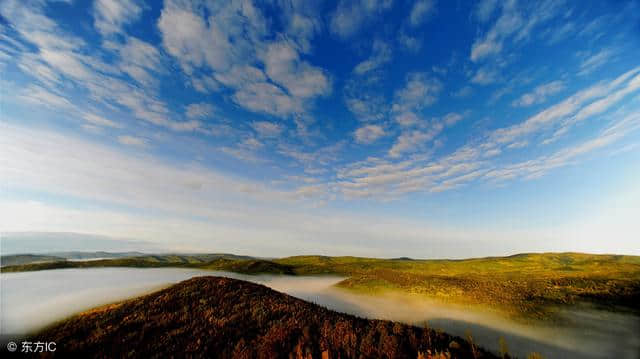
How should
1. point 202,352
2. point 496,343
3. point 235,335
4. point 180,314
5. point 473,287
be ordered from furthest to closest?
point 473,287
point 180,314
point 496,343
point 235,335
point 202,352

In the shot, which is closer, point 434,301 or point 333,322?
point 333,322

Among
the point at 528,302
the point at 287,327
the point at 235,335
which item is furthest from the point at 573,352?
the point at 235,335

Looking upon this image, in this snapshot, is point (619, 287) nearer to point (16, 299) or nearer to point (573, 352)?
point (573, 352)

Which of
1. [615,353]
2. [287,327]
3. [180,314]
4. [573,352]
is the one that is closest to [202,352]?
[287,327]

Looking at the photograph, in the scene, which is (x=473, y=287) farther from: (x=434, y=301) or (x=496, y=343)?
(x=496, y=343)

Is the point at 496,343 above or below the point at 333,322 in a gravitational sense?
below

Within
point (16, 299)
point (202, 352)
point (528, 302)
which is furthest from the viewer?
point (528, 302)
